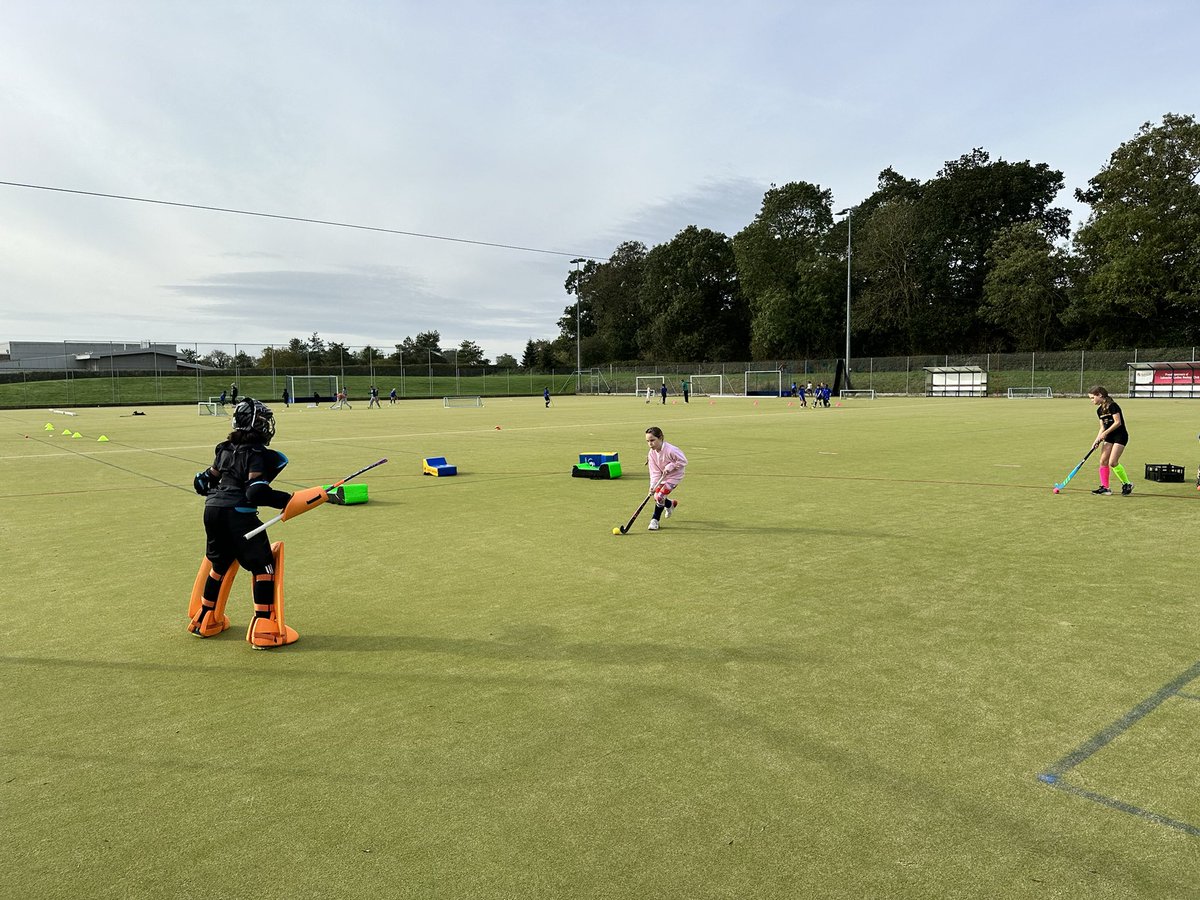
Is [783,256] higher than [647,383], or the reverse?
[783,256]

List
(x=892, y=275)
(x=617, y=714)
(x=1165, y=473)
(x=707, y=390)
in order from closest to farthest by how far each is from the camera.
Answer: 1. (x=617, y=714)
2. (x=1165, y=473)
3. (x=892, y=275)
4. (x=707, y=390)

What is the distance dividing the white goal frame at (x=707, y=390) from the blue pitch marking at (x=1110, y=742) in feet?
241

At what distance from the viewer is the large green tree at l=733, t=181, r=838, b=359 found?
87.4 metres

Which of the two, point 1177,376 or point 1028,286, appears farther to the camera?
point 1028,286

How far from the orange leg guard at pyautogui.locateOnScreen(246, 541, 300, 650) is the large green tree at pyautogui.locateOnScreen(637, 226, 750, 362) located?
97768 mm

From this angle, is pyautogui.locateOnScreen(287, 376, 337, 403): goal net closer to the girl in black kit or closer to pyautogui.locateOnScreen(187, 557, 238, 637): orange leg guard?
the girl in black kit

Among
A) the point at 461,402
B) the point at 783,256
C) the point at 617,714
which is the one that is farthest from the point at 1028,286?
the point at 617,714

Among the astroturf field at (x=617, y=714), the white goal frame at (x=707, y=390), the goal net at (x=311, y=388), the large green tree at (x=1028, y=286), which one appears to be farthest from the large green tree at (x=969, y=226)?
the astroturf field at (x=617, y=714)

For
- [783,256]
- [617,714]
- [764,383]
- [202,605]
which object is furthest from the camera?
[783,256]

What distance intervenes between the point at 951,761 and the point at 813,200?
96.1m

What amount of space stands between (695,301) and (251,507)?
325ft

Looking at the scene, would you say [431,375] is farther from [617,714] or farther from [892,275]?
[617,714]

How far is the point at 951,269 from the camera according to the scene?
267ft

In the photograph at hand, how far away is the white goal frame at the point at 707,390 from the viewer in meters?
78.7
